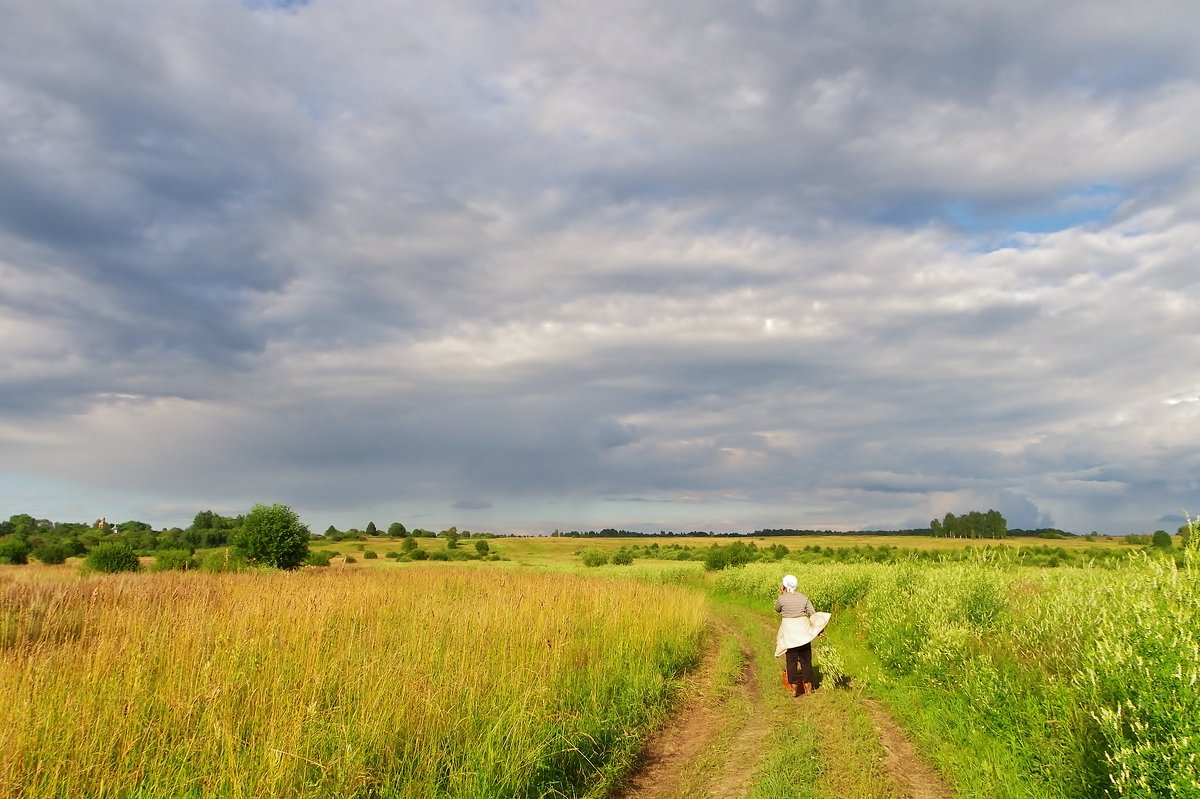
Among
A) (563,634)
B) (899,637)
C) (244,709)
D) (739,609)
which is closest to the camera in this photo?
(244,709)

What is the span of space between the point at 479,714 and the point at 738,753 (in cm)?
393

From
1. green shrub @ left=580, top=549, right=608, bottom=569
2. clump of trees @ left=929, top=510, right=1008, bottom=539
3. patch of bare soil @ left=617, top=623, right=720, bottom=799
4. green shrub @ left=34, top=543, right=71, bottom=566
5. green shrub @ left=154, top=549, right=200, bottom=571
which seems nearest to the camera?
patch of bare soil @ left=617, top=623, right=720, bottom=799

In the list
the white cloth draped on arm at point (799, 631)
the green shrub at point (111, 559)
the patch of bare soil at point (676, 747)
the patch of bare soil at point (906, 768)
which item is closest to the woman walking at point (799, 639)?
the white cloth draped on arm at point (799, 631)

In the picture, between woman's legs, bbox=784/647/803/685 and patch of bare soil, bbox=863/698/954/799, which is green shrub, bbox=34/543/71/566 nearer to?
woman's legs, bbox=784/647/803/685

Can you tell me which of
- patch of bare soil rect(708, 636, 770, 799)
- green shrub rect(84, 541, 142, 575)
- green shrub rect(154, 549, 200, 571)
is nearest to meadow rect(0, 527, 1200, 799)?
patch of bare soil rect(708, 636, 770, 799)

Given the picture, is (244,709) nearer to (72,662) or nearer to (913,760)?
(72,662)

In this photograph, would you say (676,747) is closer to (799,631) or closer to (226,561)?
(799,631)

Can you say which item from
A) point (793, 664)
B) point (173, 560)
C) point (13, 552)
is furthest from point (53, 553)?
point (793, 664)

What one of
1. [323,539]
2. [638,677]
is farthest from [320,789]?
[323,539]

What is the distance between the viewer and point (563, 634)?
10.8m

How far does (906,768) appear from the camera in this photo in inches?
324

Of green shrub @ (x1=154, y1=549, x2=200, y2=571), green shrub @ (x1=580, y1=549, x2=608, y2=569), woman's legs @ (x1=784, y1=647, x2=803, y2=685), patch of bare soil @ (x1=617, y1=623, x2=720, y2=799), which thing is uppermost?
green shrub @ (x1=154, y1=549, x2=200, y2=571)

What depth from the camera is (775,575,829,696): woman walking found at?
12.3m

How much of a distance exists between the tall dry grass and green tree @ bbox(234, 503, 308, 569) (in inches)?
891
